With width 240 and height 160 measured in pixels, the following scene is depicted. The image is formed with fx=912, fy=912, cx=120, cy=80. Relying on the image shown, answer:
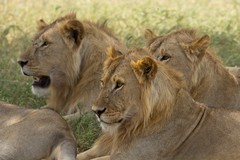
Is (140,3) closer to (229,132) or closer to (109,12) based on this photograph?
(109,12)

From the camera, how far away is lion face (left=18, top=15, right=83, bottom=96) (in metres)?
6.94

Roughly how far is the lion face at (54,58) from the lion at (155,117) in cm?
119

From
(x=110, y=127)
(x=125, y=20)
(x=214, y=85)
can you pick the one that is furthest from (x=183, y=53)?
(x=125, y=20)

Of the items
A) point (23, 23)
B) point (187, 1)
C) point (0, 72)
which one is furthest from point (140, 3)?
point (0, 72)

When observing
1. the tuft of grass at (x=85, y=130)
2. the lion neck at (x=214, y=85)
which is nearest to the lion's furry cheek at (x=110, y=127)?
the lion neck at (x=214, y=85)

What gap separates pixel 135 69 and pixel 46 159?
3.44 ft

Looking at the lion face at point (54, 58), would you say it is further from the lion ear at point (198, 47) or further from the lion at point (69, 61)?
the lion ear at point (198, 47)

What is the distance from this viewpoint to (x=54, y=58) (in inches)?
275

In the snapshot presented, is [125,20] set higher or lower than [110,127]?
lower

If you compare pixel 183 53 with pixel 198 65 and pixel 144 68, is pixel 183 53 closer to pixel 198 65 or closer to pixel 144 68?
pixel 198 65

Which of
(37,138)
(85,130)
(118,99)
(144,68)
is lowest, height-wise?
(85,130)

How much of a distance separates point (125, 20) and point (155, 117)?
223 inches

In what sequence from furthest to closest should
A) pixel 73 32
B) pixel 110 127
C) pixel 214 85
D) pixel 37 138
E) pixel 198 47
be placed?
pixel 73 32 < pixel 214 85 < pixel 198 47 < pixel 37 138 < pixel 110 127

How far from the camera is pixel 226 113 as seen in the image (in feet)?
19.4
